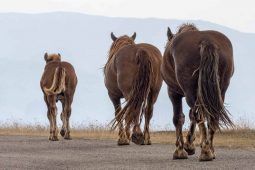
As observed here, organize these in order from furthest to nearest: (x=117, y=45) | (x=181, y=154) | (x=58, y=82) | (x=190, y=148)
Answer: (x=58, y=82) < (x=117, y=45) < (x=190, y=148) < (x=181, y=154)

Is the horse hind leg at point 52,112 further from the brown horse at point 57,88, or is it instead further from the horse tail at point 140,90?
the horse tail at point 140,90

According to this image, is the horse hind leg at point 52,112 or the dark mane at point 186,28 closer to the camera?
the dark mane at point 186,28

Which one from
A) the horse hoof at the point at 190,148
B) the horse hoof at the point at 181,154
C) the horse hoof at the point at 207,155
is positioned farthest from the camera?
the horse hoof at the point at 190,148

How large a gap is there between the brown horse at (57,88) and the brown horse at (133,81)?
235 centimetres

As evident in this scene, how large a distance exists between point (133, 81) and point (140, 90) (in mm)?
252

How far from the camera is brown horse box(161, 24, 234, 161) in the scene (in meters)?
11.1

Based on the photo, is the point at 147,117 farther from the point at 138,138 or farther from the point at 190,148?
the point at 190,148

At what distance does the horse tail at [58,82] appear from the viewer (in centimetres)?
1902

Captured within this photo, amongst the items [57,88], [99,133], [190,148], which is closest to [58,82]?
[57,88]

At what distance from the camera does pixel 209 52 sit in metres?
11.3

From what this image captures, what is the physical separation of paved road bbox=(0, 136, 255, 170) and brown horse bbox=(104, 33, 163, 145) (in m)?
0.56

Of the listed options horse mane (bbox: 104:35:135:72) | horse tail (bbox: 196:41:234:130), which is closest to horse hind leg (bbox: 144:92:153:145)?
horse mane (bbox: 104:35:135:72)

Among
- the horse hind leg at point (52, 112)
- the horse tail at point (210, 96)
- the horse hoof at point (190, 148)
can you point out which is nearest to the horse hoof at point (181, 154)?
the horse hoof at point (190, 148)

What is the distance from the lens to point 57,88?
19141 mm
